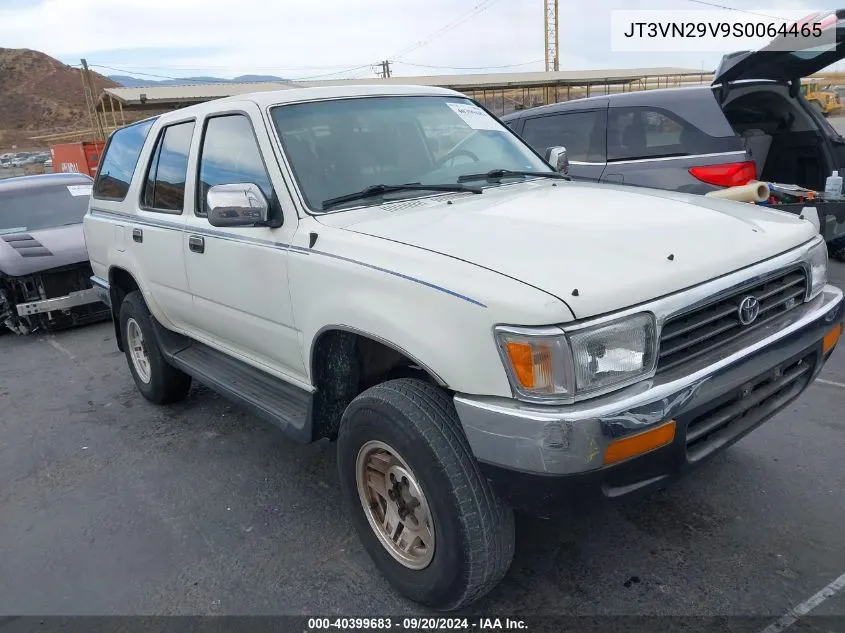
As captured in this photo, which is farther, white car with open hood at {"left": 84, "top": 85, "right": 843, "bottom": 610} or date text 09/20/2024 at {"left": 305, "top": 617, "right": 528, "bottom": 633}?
date text 09/20/2024 at {"left": 305, "top": 617, "right": 528, "bottom": 633}

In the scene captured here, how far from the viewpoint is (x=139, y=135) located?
14.7ft

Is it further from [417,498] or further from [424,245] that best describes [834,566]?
[424,245]

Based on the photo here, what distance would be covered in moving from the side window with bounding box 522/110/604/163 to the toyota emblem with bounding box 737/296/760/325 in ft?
14.7

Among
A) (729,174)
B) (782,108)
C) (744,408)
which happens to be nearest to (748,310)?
(744,408)

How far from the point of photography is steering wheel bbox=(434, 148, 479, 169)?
3354mm

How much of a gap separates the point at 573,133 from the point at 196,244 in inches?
183

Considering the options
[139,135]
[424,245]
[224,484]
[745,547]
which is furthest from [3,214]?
[745,547]

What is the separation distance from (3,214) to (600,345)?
25.6ft

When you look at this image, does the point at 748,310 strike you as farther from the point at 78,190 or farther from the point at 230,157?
the point at 78,190

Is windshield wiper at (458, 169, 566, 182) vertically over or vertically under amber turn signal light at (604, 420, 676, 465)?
over

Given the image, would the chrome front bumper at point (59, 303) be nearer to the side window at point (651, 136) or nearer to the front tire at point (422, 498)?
the front tire at point (422, 498)

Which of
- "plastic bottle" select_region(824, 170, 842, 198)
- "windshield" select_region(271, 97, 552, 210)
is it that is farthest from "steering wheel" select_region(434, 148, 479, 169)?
"plastic bottle" select_region(824, 170, 842, 198)

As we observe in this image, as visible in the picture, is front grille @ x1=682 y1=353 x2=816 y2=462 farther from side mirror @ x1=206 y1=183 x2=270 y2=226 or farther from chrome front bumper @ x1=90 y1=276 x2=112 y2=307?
chrome front bumper @ x1=90 y1=276 x2=112 y2=307

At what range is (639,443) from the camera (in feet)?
6.66
